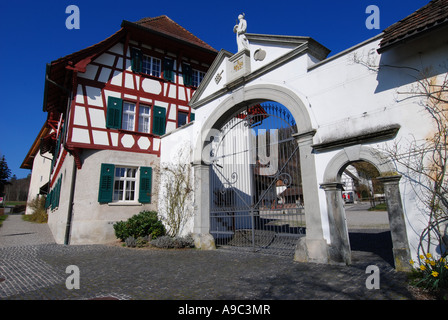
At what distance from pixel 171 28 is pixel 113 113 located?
6245 millimetres

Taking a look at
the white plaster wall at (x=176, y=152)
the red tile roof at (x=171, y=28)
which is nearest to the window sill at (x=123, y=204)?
the white plaster wall at (x=176, y=152)

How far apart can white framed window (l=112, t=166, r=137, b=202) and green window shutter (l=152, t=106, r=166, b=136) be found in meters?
1.88

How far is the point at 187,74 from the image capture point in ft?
44.1

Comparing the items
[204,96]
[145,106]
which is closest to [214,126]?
[204,96]

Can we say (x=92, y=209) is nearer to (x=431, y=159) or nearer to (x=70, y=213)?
(x=70, y=213)

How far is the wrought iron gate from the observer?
22.1 ft

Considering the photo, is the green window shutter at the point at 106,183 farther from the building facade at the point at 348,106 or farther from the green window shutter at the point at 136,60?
the building facade at the point at 348,106

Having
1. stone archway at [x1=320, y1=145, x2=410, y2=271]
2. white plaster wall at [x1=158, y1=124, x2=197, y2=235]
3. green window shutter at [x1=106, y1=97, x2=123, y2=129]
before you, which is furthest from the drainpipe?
stone archway at [x1=320, y1=145, x2=410, y2=271]

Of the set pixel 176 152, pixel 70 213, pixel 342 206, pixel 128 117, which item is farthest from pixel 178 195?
pixel 342 206

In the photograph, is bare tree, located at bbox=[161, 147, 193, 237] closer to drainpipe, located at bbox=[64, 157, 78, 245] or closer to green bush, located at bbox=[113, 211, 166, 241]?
green bush, located at bbox=[113, 211, 166, 241]

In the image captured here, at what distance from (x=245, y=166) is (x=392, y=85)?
5.07 meters

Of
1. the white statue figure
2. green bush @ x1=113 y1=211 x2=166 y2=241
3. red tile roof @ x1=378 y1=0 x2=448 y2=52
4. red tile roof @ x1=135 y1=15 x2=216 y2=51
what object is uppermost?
red tile roof @ x1=135 y1=15 x2=216 y2=51

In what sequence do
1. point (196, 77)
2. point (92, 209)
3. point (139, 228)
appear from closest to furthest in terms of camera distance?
point (139, 228) < point (92, 209) < point (196, 77)

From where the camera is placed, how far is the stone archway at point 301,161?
575cm
